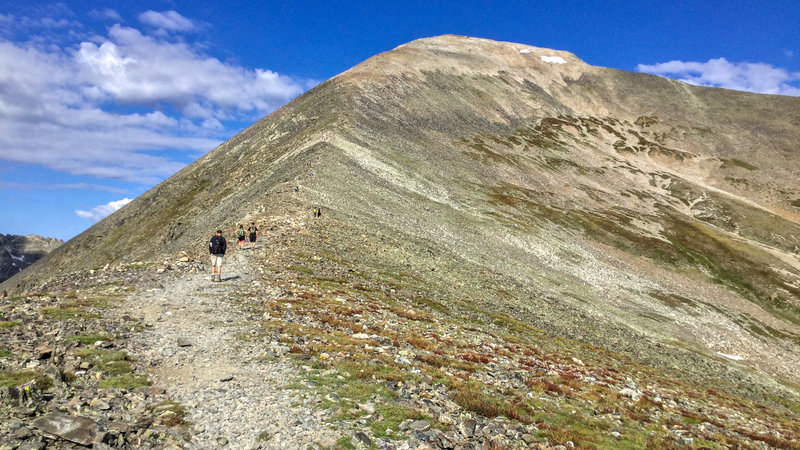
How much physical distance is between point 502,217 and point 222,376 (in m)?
67.8

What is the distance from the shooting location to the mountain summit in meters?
45.0

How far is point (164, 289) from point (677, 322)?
61.8 metres

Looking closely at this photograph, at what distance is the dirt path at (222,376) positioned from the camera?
11.6 m

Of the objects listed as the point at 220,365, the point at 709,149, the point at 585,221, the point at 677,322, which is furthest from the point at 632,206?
the point at 220,365

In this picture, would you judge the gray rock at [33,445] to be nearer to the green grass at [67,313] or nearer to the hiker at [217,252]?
the green grass at [67,313]

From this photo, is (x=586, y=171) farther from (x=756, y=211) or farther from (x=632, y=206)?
(x=756, y=211)

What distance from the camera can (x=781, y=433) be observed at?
850 inches

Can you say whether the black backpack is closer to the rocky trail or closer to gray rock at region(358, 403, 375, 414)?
the rocky trail

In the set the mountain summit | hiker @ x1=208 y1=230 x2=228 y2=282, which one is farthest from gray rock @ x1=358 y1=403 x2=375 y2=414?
the mountain summit

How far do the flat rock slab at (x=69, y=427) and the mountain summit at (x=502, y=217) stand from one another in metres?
26.7

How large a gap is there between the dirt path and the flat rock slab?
2391 millimetres

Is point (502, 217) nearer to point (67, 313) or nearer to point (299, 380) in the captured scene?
point (299, 380)

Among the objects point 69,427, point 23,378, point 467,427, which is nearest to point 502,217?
point 467,427

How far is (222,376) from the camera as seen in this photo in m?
14.8
